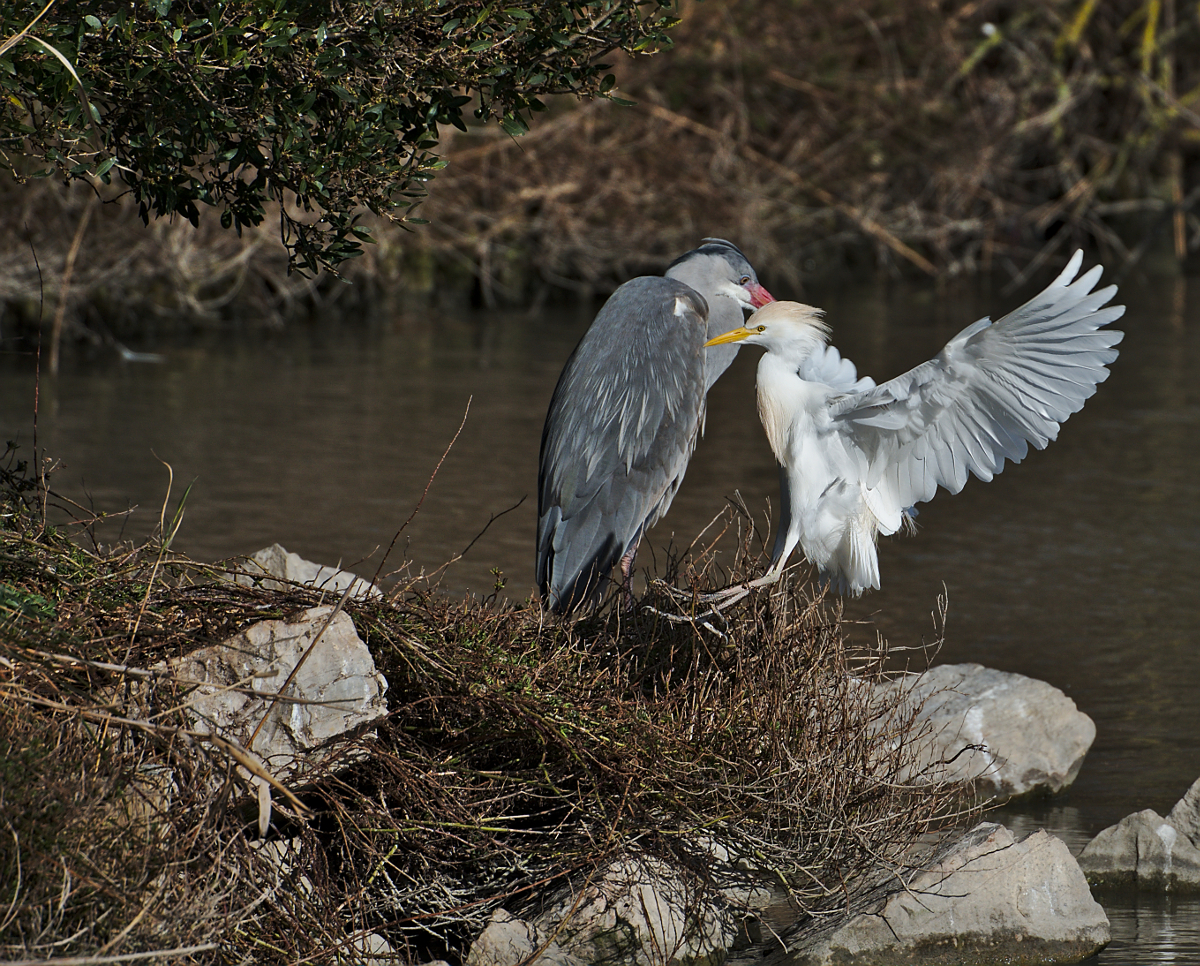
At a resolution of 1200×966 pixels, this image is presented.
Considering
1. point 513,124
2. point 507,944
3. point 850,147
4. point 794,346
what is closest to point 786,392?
point 794,346

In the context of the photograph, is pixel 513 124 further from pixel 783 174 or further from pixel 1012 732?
pixel 783 174

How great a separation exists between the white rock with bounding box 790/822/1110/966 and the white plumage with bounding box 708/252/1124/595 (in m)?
0.92

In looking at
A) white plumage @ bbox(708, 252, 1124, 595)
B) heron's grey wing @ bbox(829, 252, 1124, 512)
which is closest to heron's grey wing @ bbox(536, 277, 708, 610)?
white plumage @ bbox(708, 252, 1124, 595)

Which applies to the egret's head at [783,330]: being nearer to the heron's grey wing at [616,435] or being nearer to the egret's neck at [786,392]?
the egret's neck at [786,392]

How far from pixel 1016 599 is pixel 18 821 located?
539 centimetres

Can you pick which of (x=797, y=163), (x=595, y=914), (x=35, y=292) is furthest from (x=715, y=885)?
(x=797, y=163)

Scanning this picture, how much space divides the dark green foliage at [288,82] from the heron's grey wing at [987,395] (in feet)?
3.96

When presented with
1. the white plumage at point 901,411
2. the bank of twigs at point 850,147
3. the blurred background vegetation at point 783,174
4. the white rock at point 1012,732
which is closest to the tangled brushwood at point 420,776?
the white plumage at point 901,411

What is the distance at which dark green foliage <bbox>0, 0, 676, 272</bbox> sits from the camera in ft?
12.2

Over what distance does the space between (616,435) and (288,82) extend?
65.5 inches

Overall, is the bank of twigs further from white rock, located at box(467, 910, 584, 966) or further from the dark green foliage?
white rock, located at box(467, 910, 584, 966)

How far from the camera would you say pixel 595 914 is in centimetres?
379

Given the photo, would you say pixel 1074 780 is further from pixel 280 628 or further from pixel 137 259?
pixel 137 259

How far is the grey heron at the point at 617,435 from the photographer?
16.1 ft
